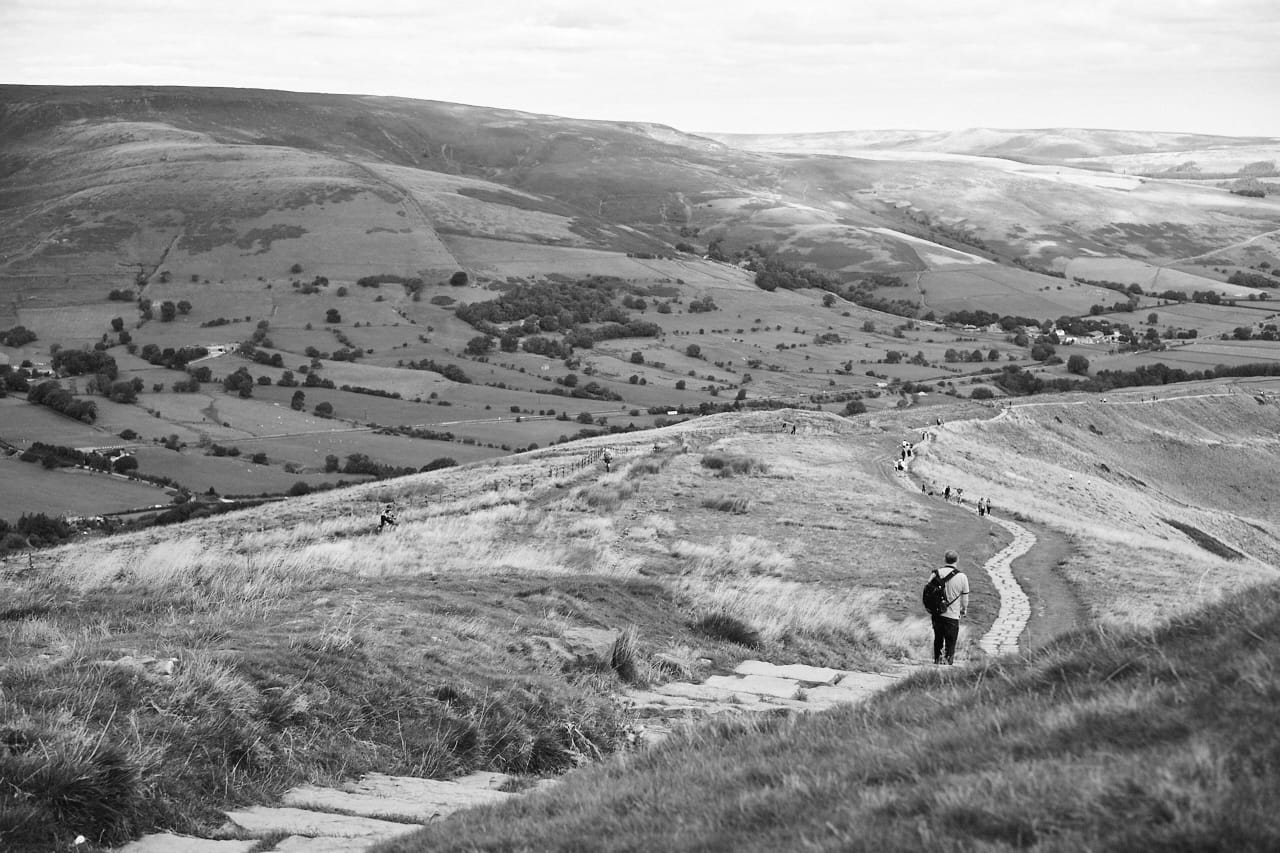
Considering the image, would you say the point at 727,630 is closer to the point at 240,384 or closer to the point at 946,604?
the point at 946,604

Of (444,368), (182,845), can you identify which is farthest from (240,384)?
(182,845)

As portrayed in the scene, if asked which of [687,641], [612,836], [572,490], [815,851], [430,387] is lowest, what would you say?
[430,387]

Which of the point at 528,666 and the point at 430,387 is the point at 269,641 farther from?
the point at 430,387

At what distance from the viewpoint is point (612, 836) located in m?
6.50

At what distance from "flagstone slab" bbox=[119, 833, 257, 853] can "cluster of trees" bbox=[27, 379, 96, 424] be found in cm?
9649

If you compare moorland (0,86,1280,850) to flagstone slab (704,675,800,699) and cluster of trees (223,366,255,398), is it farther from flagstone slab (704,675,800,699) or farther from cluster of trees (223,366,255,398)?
cluster of trees (223,366,255,398)

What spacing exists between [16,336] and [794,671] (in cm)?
15565

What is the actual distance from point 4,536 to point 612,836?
58.6 metres

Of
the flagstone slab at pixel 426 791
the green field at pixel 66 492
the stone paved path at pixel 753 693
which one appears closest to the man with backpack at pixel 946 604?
the stone paved path at pixel 753 693

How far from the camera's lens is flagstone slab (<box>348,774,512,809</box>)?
29.1ft

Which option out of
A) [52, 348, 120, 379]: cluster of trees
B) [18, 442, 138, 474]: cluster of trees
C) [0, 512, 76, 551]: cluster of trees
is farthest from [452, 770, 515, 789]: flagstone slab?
[52, 348, 120, 379]: cluster of trees

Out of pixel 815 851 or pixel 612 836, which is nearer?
pixel 815 851

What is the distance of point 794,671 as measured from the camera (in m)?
14.1

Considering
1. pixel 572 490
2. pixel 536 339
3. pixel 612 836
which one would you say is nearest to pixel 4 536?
pixel 572 490
